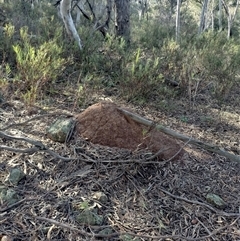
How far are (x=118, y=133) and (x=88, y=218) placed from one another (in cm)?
88

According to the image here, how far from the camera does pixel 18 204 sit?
6.95 ft

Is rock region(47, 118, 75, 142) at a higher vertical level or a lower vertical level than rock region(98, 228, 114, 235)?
higher

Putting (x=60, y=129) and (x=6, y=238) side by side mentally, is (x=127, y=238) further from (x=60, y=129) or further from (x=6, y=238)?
(x=60, y=129)

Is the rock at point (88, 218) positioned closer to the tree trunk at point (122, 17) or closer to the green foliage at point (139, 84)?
the green foliage at point (139, 84)

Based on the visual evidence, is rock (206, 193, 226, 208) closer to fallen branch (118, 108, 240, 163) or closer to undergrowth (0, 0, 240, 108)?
fallen branch (118, 108, 240, 163)

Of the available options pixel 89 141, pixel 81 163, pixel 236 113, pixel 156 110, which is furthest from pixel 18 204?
pixel 236 113

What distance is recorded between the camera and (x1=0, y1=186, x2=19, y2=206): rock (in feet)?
6.96

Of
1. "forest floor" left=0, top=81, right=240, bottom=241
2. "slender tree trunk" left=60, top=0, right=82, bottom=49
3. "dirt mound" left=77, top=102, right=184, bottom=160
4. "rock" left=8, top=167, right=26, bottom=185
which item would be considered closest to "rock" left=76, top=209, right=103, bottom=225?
"forest floor" left=0, top=81, right=240, bottom=241

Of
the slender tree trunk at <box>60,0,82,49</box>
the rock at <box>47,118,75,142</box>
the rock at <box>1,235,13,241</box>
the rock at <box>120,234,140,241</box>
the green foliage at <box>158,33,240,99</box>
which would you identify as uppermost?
the slender tree trunk at <box>60,0,82,49</box>

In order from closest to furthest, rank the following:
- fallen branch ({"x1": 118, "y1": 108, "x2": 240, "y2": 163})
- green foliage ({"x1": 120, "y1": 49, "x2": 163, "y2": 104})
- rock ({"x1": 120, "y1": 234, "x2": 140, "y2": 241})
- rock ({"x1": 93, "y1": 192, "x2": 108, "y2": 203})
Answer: rock ({"x1": 120, "y1": 234, "x2": 140, "y2": 241}), rock ({"x1": 93, "y1": 192, "x2": 108, "y2": 203}), fallen branch ({"x1": 118, "y1": 108, "x2": 240, "y2": 163}), green foliage ({"x1": 120, "y1": 49, "x2": 163, "y2": 104})

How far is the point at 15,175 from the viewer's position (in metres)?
2.29

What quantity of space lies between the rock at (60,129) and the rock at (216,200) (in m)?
1.23

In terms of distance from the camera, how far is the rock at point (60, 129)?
267 cm

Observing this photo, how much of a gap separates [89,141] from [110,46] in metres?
3.34
